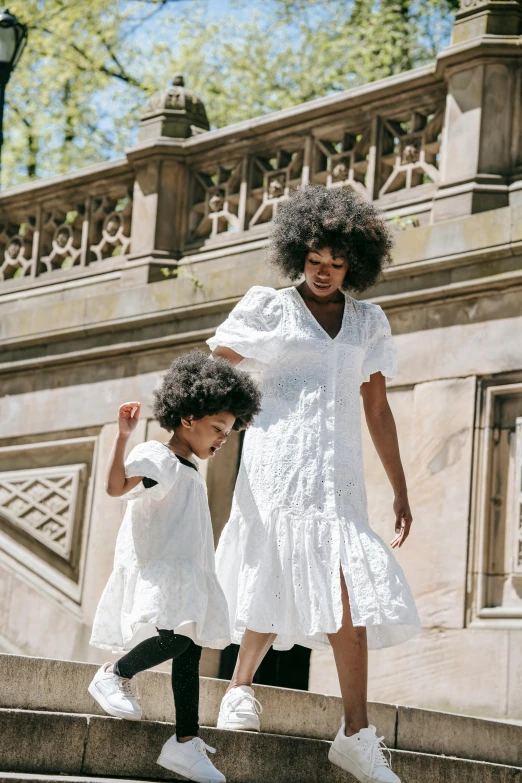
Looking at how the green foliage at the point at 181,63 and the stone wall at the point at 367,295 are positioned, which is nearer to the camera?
the stone wall at the point at 367,295

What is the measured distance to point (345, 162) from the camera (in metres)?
8.70

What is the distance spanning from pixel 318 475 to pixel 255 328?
0.62 m

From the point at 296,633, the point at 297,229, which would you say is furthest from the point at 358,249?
the point at 296,633

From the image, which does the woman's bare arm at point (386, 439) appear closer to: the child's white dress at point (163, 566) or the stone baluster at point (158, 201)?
the child's white dress at point (163, 566)

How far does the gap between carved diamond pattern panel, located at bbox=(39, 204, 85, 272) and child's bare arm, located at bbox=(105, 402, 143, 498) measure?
19.7 ft

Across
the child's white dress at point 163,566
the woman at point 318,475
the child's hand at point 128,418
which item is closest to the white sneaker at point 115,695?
the child's white dress at point 163,566

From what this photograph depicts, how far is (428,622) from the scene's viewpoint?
7238 millimetres

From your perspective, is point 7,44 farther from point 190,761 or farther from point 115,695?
point 190,761

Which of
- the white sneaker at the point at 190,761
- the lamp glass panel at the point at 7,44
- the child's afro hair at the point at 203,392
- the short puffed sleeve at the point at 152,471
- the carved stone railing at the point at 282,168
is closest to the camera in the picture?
the white sneaker at the point at 190,761

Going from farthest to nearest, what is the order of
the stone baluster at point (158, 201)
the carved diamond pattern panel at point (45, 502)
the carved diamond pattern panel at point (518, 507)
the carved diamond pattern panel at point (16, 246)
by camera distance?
the carved diamond pattern panel at point (16, 246), the stone baluster at point (158, 201), the carved diamond pattern panel at point (45, 502), the carved diamond pattern panel at point (518, 507)

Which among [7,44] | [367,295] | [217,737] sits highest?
[7,44]

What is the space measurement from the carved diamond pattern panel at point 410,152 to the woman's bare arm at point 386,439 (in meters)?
3.30

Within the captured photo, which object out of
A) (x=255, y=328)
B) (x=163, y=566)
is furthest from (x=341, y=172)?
(x=163, y=566)

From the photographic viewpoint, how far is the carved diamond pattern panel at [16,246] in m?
10.6
